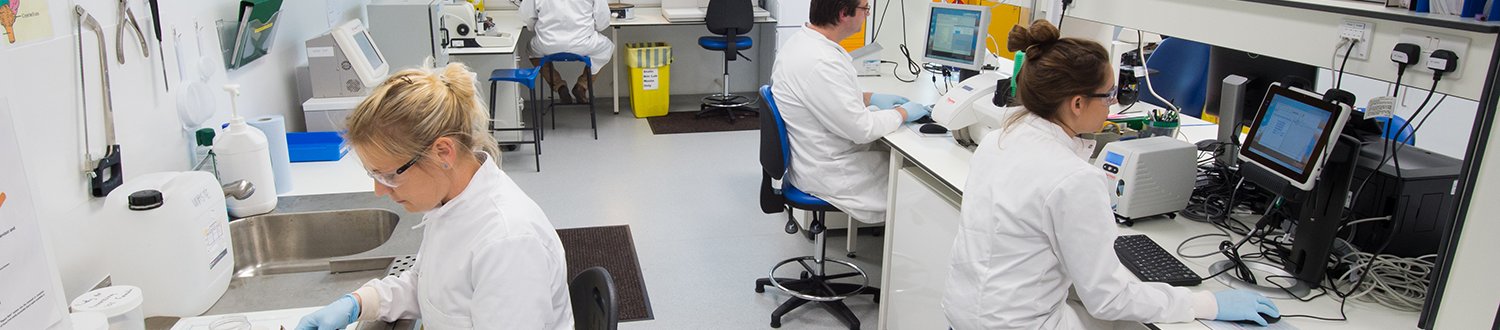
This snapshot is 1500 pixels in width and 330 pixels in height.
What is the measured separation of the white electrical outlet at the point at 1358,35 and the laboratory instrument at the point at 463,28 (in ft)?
12.9

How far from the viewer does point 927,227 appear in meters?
2.32

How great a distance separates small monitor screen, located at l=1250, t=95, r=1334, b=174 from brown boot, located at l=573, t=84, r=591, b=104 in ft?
16.1

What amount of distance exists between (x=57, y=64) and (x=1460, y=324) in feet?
7.31

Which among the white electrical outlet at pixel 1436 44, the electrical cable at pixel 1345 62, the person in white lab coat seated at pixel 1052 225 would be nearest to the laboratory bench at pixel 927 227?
the person in white lab coat seated at pixel 1052 225

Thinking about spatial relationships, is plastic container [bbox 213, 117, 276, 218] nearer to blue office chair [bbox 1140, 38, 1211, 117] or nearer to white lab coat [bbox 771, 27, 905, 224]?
white lab coat [bbox 771, 27, 905, 224]

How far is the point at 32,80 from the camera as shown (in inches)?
56.5

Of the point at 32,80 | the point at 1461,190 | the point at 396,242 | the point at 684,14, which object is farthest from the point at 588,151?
the point at 1461,190

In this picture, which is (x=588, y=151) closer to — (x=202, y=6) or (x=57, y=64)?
(x=202, y=6)

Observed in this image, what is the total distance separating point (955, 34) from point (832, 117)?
0.73 meters

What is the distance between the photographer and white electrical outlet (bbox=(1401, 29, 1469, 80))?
143 cm

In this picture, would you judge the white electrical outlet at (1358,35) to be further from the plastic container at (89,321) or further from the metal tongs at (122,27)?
the metal tongs at (122,27)

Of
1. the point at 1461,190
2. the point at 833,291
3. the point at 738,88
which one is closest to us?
the point at 1461,190

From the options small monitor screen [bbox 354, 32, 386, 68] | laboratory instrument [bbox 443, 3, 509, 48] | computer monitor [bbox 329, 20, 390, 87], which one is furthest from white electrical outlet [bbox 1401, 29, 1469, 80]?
laboratory instrument [bbox 443, 3, 509, 48]

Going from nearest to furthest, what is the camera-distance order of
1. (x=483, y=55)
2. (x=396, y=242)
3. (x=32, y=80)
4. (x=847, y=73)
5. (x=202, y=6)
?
(x=32, y=80)
(x=396, y=242)
(x=202, y=6)
(x=847, y=73)
(x=483, y=55)
